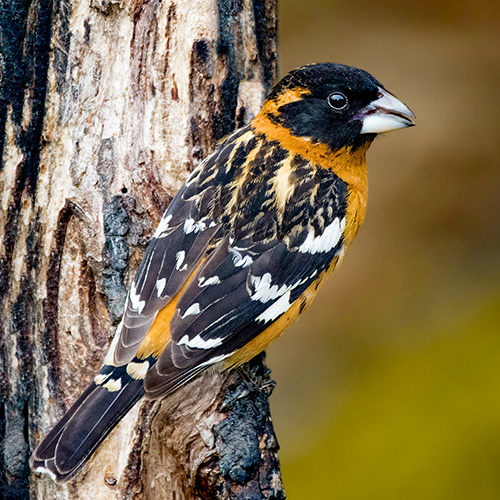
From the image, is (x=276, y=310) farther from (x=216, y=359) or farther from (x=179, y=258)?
(x=179, y=258)

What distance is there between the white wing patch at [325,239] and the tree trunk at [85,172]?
0.69 m

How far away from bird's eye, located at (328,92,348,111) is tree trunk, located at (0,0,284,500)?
0.52m

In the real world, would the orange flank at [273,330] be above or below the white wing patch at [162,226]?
below

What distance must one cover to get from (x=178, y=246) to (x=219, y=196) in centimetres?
34

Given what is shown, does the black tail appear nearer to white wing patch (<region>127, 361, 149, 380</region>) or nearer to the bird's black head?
white wing patch (<region>127, 361, 149, 380</region>)

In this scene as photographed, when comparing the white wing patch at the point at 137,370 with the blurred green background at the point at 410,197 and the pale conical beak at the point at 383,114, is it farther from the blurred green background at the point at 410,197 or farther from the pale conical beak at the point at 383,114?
the blurred green background at the point at 410,197

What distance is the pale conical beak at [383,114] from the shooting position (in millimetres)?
3688

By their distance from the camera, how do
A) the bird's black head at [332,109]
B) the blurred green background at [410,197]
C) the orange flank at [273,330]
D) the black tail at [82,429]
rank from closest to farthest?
the black tail at [82,429] → the orange flank at [273,330] → the bird's black head at [332,109] → the blurred green background at [410,197]

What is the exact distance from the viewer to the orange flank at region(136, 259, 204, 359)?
3168 millimetres

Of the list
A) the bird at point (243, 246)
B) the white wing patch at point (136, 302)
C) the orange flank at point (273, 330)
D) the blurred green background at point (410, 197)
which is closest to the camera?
the bird at point (243, 246)

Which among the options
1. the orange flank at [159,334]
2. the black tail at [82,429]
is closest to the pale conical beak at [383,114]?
the orange flank at [159,334]

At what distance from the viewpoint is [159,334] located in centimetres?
320

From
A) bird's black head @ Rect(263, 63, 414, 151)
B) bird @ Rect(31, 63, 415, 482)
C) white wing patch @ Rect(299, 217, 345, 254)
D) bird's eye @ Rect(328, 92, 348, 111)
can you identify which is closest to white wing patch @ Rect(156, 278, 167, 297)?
bird @ Rect(31, 63, 415, 482)

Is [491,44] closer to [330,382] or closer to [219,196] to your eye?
[330,382]
